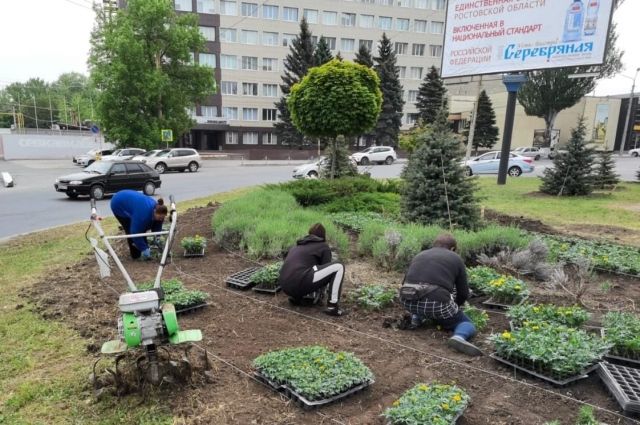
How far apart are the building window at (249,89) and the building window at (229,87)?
95 centimetres

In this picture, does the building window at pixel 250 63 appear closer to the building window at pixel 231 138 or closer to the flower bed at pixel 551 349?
the building window at pixel 231 138

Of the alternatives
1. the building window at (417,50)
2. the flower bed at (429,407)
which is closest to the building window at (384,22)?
the building window at (417,50)

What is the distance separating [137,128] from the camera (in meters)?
32.7

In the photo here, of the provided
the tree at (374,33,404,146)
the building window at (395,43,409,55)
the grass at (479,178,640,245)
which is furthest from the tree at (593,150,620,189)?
the building window at (395,43,409,55)

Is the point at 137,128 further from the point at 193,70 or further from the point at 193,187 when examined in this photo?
the point at 193,187

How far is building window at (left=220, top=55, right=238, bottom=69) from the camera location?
50.2m

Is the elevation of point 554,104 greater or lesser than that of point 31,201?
greater

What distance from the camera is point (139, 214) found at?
7.05 m

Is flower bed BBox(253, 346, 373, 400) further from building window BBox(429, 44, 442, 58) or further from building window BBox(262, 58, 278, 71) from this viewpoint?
building window BBox(429, 44, 442, 58)

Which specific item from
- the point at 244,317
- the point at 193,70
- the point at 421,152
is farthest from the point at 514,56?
the point at 193,70

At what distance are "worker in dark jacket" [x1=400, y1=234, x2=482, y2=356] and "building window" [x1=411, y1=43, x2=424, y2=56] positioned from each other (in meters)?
58.5

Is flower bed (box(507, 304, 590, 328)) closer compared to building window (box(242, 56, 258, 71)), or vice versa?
flower bed (box(507, 304, 590, 328))

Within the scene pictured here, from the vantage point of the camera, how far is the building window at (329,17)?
53.0 metres

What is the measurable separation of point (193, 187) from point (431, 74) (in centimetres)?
3403
